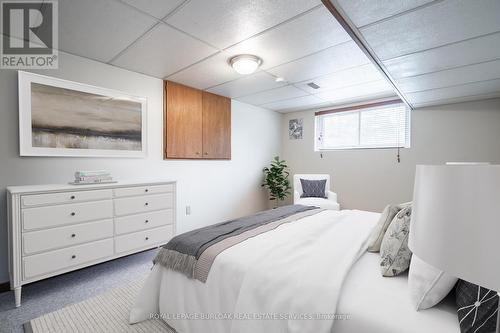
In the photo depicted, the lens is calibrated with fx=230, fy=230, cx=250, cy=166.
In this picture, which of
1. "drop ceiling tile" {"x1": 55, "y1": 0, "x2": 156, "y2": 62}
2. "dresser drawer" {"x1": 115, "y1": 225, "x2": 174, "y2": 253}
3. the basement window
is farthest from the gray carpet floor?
the basement window

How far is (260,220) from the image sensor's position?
2.05 meters

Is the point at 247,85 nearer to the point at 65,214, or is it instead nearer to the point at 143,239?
the point at 143,239

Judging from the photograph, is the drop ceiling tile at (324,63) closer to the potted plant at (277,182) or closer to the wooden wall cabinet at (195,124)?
the wooden wall cabinet at (195,124)

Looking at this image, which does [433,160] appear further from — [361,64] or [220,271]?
[220,271]

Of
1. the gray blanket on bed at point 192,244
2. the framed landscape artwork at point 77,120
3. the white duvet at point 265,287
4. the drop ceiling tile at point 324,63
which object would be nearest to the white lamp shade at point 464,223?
the white duvet at point 265,287

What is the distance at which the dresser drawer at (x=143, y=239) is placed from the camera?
2418mm

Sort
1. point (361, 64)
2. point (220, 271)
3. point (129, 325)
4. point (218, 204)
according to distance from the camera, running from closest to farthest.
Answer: point (220, 271) → point (129, 325) → point (361, 64) → point (218, 204)

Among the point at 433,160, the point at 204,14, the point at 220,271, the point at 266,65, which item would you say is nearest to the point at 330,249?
the point at 220,271

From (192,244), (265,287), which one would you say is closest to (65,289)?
(192,244)

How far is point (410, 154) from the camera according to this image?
Answer: 12.4 ft

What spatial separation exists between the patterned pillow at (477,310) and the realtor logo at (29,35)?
2.92 meters

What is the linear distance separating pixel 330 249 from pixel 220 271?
688mm

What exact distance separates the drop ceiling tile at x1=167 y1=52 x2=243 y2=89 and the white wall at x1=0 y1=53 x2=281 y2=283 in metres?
0.40

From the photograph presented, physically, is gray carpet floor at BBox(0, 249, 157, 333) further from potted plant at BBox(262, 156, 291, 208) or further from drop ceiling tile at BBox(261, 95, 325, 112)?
drop ceiling tile at BBox(261, 95, 325, 112)
